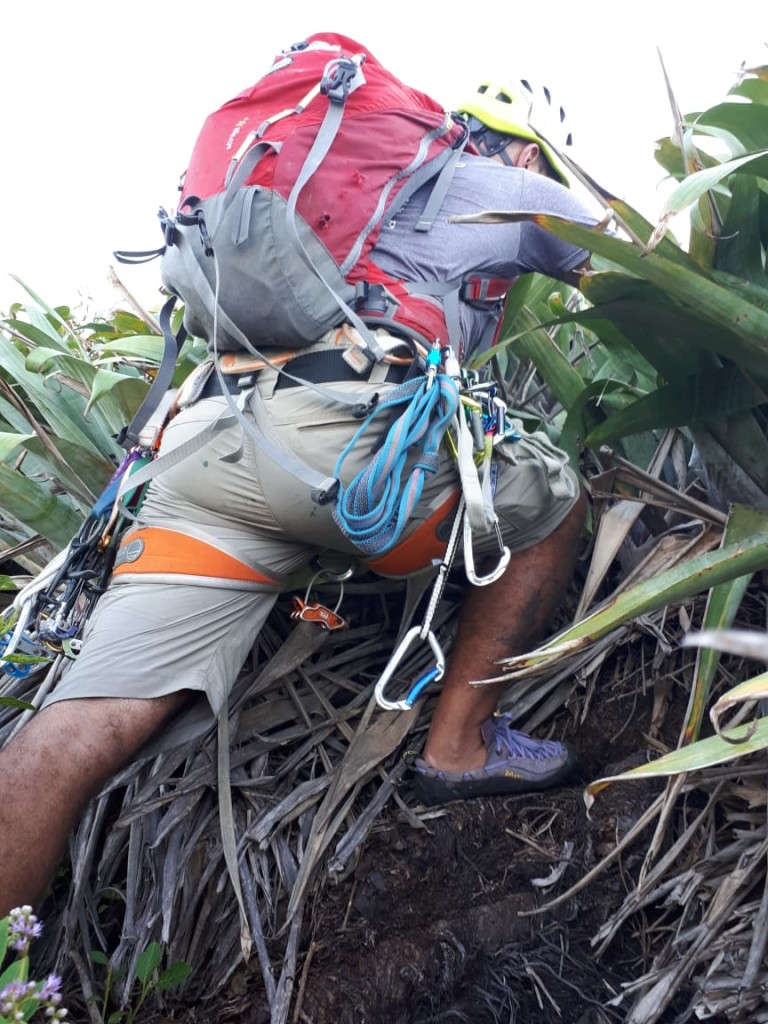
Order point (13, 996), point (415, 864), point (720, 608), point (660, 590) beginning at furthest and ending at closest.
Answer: point (415, 864) < point (720, 608) < point (660, 590) < point (13, 996)

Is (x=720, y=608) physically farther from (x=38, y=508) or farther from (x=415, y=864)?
(x=38, y=508)

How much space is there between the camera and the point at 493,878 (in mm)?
1740

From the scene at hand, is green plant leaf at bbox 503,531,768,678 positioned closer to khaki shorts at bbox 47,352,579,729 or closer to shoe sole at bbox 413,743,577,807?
khaki shorts at bbox 47,352,579,729

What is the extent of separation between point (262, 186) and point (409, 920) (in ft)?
4.18

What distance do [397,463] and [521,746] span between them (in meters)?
0.70

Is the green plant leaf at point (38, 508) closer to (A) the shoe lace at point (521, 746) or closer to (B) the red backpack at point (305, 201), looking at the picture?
(B) the red backpack at point (305, 201)

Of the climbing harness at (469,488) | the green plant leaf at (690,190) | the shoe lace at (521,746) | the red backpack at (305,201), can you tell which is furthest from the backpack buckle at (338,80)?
the shoe lace at (521,746)

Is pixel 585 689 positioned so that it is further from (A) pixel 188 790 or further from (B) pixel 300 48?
(B) pixel 300 48

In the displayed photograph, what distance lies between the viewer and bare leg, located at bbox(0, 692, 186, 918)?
1.42 metres

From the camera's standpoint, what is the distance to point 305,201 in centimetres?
150

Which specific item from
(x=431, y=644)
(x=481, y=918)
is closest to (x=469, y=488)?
(x=431, y=644)

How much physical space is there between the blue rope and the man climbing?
5cm

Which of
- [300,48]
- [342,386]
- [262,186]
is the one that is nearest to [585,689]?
[342,386]

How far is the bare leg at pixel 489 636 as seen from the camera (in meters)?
1.82
